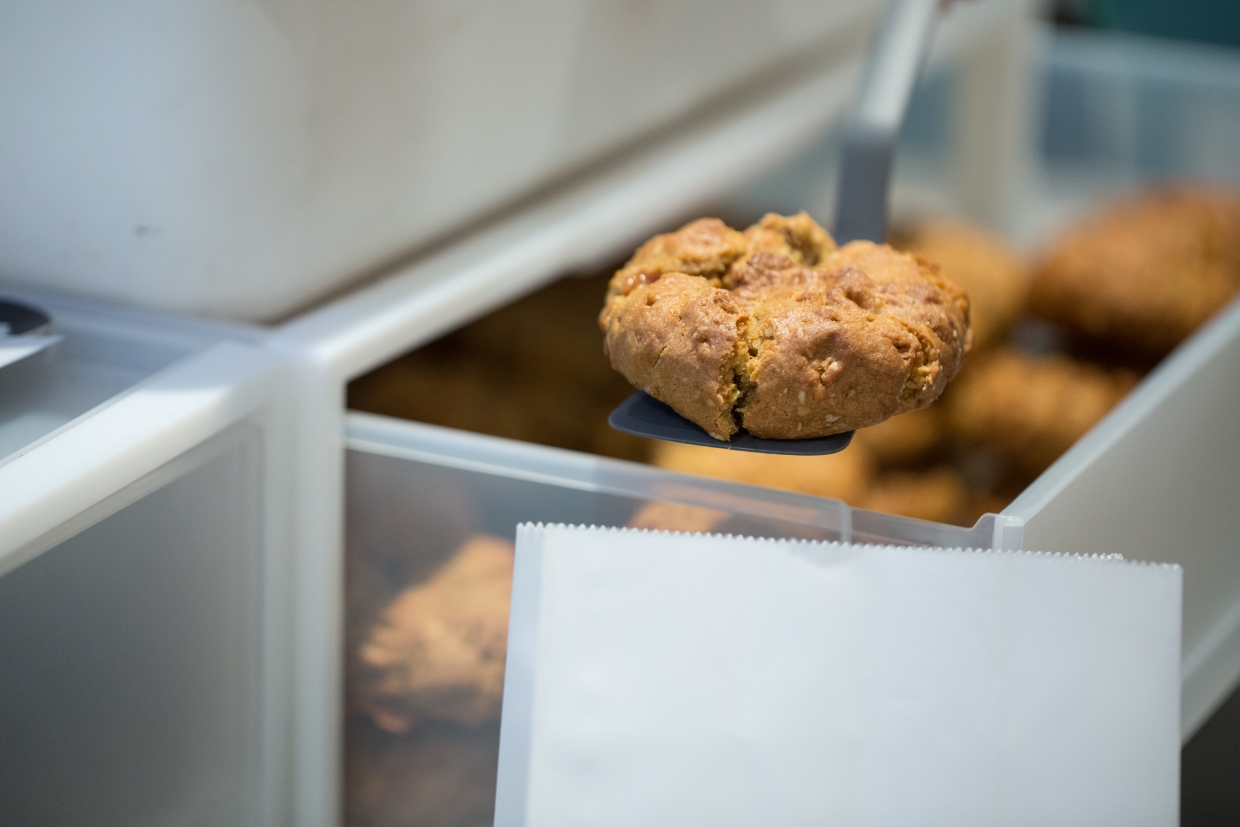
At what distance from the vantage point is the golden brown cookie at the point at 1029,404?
75 cm

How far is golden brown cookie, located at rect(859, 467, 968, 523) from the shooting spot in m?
0.71

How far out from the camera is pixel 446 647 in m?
0.54

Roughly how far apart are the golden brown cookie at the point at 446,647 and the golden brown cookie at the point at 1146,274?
0.50 m

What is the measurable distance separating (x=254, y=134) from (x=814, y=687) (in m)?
0.35

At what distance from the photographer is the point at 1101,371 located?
82 cm

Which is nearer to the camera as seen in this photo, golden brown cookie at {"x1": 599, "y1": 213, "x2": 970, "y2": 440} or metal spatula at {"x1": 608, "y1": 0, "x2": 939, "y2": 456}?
golden brown cookie at {"x1": 599, "y1": 213, "x2": 970, "y2": 440}

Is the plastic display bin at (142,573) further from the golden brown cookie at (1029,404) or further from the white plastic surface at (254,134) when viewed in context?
the golden brown cookie at (1029,404)

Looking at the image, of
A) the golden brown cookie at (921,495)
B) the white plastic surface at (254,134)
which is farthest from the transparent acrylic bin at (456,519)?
the golden brown cookie at (921,495)

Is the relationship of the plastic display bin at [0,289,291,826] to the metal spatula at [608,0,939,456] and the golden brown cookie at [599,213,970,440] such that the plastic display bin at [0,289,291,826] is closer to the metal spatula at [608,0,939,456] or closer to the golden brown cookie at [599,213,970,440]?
the golden brown cookie at [599,213,970,440]

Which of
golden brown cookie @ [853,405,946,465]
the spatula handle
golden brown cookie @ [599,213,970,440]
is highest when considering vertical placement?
the spatula handle

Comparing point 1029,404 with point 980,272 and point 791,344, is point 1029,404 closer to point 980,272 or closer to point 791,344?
point 980,272

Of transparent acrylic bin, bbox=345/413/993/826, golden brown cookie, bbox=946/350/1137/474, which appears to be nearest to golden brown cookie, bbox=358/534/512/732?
transparent acrylic bin, bbox=345/413/993/826

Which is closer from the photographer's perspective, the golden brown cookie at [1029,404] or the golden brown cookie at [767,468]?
the golden brown cookie at [767,468]

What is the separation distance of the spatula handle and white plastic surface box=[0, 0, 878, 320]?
0.19 m
